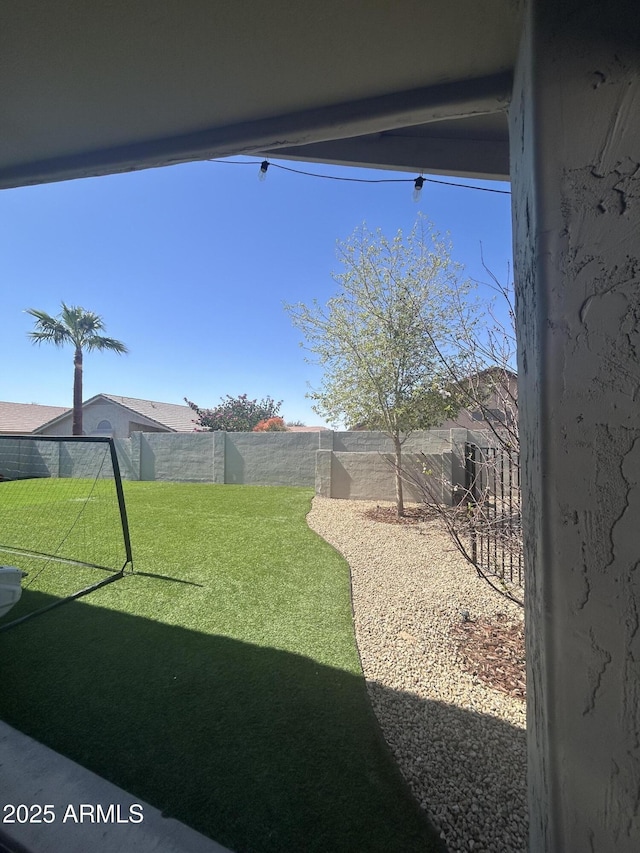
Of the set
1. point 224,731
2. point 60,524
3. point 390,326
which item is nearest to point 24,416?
point 60,524

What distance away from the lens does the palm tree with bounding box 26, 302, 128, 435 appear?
17.5 m

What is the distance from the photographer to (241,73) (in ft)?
4.57

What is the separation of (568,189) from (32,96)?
2132 millimetres

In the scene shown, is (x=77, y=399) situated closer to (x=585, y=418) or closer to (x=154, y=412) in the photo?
(x=154, y=412)

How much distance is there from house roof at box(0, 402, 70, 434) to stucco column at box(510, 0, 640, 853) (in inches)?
1081

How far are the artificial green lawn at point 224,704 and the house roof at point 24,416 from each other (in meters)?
24.4

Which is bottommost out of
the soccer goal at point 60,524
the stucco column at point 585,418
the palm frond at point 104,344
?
the soccer goal at point 60,524

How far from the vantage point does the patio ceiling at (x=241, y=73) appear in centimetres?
117

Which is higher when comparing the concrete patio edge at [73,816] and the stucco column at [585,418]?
the stucco column at [585,418]

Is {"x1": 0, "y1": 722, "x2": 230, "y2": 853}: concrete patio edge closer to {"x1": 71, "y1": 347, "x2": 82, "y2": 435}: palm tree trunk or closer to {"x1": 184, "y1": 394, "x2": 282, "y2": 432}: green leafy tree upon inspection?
{"x1": 71, "y1": 347, "x2": 82, "y2": 435}: palm tree trunk

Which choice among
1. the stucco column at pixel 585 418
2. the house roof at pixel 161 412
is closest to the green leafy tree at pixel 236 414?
the house roof at pixel 161 412

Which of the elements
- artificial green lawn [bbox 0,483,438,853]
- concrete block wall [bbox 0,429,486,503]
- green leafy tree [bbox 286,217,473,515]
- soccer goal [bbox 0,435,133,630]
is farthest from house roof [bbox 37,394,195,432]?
artificial green lawn [bbox 0,483,438,853]

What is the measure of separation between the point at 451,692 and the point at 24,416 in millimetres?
30836

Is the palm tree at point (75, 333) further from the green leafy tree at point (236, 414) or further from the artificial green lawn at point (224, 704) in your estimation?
the artificial green lawn at point (224, 704)
